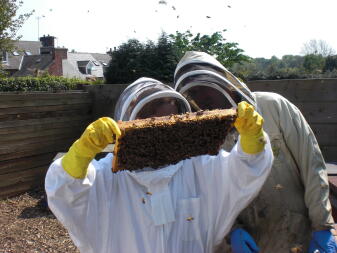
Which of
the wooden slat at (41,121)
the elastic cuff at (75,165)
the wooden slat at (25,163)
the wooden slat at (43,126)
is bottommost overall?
the wooden slat at (25,163)

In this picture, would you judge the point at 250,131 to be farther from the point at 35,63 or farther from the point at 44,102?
the point at 35,63

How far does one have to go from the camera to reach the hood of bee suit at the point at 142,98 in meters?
2.08

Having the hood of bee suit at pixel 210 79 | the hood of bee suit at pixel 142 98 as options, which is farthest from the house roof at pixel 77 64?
the hood of bee suit at pixel 142 98

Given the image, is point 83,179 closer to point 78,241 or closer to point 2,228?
point 78,241

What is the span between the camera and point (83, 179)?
173cm

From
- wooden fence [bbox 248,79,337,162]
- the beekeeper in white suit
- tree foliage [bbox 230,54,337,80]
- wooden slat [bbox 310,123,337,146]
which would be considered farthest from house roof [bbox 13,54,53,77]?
the beekeeper in white suit

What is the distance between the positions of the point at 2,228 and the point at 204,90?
12.2 feet

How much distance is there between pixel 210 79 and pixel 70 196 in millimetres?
1174

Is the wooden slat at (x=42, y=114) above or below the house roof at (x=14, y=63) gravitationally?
above

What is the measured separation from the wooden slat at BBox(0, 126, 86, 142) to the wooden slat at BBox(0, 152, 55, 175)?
0.32 meters

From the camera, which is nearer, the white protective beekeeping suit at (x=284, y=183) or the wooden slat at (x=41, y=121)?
the white protective beekeeping suit at (x=284, y=183)

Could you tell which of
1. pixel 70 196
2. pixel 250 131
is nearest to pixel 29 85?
pixel 70 196

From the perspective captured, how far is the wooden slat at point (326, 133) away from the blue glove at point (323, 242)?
3.47m

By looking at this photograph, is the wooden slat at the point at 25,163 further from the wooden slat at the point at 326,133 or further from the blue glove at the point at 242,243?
the blue glove at the point at 242,243
